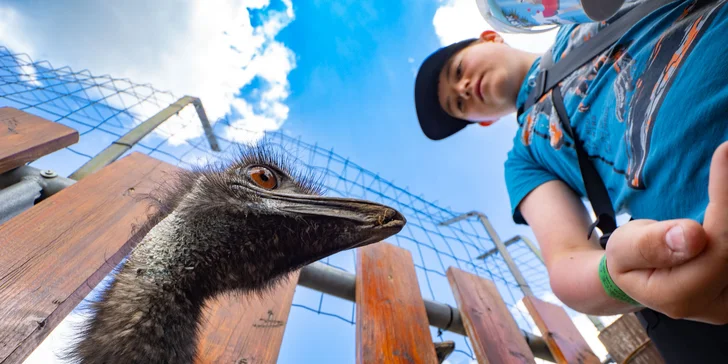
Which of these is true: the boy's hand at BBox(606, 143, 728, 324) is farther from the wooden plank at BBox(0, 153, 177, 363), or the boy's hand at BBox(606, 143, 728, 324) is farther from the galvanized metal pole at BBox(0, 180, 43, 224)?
the galvanized metal pole at BBox(0, 180, 43, 224)

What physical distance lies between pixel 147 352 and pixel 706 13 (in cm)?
146

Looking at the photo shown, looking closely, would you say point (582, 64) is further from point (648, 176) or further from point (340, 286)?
point (340, 286)

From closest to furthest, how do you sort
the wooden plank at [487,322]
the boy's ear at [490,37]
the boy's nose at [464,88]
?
1. the wooden plank at [487,322]
2. the boy's nose at [464,88]
3. the boy's ear at [490,37]

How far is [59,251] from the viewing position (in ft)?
2.90

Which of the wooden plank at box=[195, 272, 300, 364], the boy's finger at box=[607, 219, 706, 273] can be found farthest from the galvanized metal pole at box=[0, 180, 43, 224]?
the boy's finger at box=[607, 219, 706, 273]

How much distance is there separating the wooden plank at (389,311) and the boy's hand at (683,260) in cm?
69

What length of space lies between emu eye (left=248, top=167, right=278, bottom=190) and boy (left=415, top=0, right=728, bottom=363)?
920 millimetres

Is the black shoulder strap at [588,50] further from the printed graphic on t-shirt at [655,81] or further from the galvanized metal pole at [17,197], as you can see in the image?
the galvanized metal pole at [17,197]

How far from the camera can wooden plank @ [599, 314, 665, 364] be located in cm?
155

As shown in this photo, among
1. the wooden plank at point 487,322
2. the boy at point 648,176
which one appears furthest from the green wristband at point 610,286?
the wooden plank at point 487,322

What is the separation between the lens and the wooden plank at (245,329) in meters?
1.00

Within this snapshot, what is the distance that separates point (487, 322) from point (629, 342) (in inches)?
26.4

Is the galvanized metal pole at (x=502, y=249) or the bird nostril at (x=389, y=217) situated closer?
the bird nostril at (x=389, y=217)

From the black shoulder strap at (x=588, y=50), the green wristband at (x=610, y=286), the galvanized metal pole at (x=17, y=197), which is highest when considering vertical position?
the black shoulder strap at (x=588, y=50)
